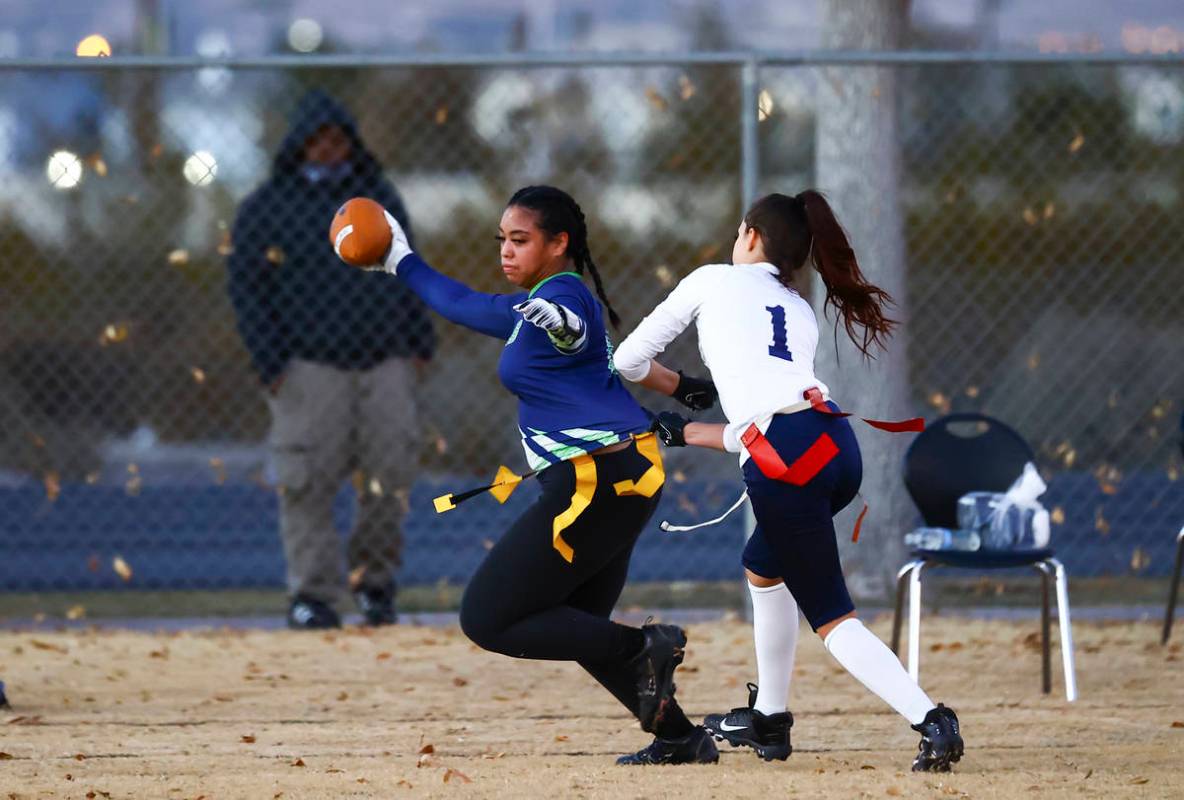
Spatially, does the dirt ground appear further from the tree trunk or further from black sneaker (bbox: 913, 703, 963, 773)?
the tree trunk

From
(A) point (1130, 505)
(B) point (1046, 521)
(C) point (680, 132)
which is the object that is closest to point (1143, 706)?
(B) point (1046, 521)

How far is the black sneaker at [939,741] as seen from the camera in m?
4.84

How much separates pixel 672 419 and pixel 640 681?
71 centimetres

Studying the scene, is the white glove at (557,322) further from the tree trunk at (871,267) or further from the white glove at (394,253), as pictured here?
the tree trunk at (871,267)

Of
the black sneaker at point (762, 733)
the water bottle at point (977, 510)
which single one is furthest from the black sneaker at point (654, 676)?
the water bottle at point (977, 510)

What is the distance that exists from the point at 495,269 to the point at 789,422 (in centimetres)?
755

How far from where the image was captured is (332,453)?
8422 millimetres

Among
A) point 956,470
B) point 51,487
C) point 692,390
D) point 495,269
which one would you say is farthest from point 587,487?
point 495,269

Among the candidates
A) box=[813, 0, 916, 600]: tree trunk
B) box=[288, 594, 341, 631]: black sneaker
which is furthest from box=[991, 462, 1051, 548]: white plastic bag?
box=[288, 594, 341, 631]: black sneaker

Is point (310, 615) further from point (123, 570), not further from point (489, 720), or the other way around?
point (489, 720)

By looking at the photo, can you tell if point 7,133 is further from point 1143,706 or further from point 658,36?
point 1143,706

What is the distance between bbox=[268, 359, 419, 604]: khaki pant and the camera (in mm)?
8391

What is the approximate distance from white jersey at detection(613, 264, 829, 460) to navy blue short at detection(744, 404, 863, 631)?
8 cm

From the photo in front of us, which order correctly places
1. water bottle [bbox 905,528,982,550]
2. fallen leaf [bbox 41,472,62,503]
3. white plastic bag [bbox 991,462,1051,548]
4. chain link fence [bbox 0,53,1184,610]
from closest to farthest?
1. water bottle [bbox 905,528,982,550]
2. white plastic bag [bbox 991,462,1051,548]
3. fallen leaf [bbox 41,472,62,503]
4. chain link fence [bbox 0,53,1184,610]
